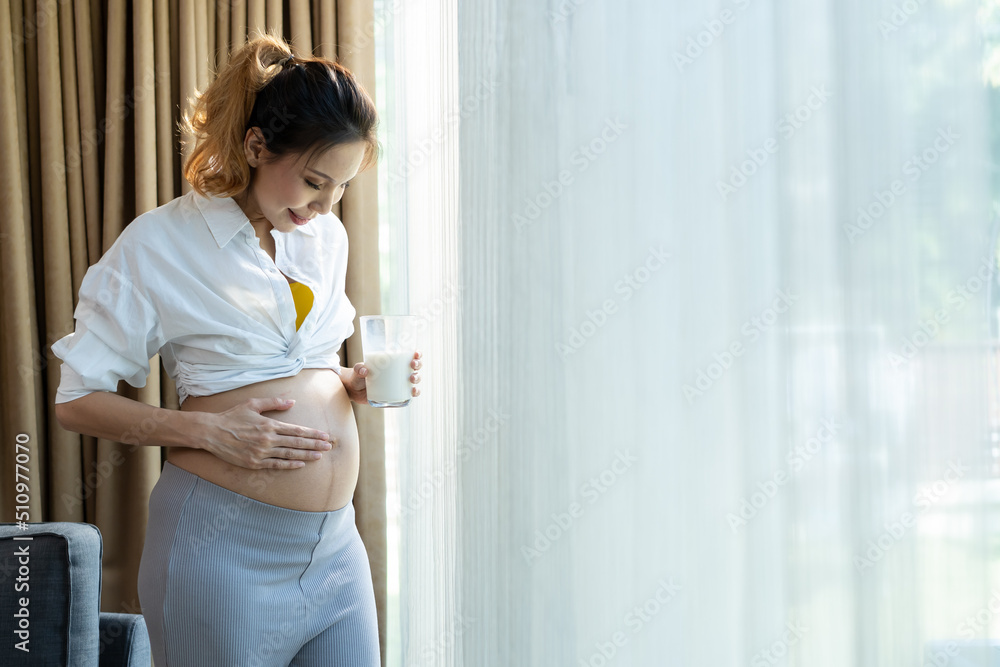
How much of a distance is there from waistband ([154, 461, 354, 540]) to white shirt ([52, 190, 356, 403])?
0.46 ft

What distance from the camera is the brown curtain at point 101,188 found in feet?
5.91

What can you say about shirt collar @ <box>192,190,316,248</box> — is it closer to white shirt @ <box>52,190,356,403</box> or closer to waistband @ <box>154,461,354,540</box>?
white shirt @ <box>52,190,356,403</box>

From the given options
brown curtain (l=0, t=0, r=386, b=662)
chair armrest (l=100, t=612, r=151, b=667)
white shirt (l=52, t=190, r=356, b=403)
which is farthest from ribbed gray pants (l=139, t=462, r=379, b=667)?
brown curtain (l=0, t=0, r=386, b=662)

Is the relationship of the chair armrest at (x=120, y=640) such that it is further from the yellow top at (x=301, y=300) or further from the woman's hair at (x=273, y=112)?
the woman's hair at (x=273, y=112)

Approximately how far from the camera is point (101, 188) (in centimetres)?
189

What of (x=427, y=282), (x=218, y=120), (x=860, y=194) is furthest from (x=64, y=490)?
(x=860, y=194)

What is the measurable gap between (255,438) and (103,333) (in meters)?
0.27

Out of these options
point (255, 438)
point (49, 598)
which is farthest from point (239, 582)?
point (49, 598)

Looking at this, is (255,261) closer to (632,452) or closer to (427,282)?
(427,282)

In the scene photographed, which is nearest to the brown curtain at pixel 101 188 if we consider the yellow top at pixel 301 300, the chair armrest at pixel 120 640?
the chair armrest at pixel 120 640

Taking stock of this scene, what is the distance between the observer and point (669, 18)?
50.3 inches

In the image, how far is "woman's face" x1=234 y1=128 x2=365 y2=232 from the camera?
3.68 ft

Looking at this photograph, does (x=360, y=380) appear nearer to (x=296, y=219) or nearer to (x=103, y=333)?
(x=296, y=219)

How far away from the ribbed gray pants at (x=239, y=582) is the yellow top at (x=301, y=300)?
11.3 inches
